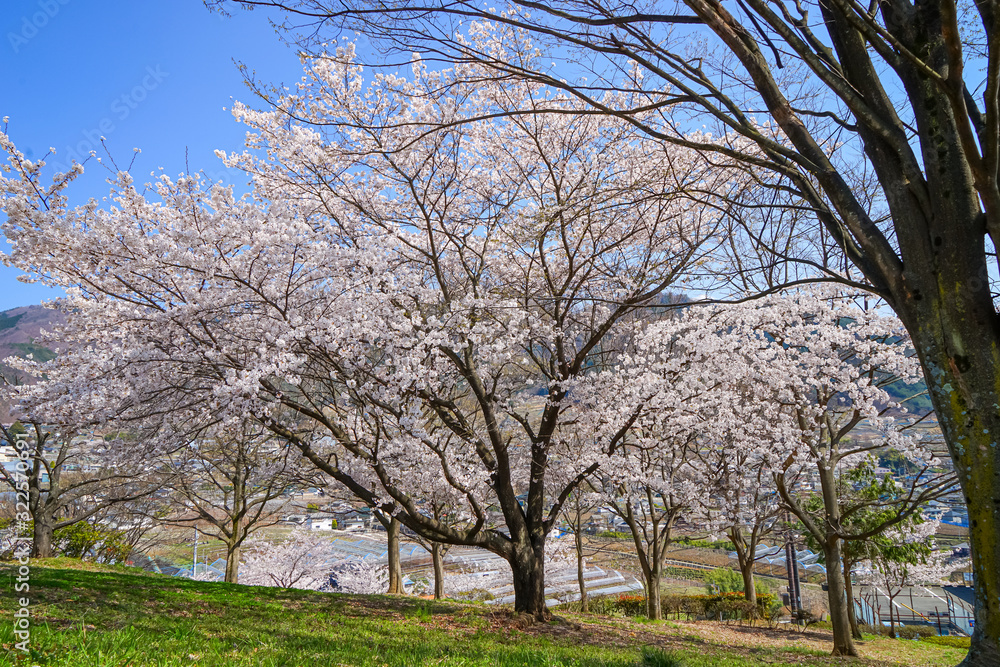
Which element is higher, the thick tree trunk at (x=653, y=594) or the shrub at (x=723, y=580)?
the thick tree trunk at (x=653, y=594)

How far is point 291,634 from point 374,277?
415 cm

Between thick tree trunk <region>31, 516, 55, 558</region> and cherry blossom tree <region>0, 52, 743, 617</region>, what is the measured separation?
300 inches

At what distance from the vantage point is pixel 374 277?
717 cm

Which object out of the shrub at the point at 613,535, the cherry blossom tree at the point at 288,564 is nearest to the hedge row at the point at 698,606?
the cherry blossom tree at the point at 288,564

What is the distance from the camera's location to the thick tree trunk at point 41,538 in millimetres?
13855

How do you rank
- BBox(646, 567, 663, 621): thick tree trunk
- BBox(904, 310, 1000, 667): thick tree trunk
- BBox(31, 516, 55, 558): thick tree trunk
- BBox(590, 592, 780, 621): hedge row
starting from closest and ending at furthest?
BBox(904, 310, 1000, 667): thick tree trunk → BBox(31, 516, 55, 558): thick tree trunk → BBox(646, 567, 663, 621): thick tree trunk → BBox(590, 592, 780, 621): hedge row

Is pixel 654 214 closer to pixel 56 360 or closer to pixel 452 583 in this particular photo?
pixel 56 360

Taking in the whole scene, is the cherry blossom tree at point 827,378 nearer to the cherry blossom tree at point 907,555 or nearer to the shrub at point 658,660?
the shrub at point 658,660

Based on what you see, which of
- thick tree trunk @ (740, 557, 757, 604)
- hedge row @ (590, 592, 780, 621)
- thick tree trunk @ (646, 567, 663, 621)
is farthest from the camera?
hedge row @ (590, 592, 780, 621)

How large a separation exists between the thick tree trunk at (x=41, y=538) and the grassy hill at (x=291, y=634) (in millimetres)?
7763

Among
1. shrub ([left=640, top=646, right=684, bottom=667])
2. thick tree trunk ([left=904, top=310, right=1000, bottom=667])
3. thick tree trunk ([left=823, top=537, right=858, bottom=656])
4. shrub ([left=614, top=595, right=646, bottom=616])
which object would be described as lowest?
shrub ([left=614, top=595, right=646, bottom=616])

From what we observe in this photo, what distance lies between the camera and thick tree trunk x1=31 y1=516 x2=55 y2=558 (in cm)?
1386

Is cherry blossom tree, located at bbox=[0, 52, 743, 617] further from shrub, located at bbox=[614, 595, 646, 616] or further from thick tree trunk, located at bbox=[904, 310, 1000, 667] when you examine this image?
shrub, located at bbox=[614, 595, 646, 616]

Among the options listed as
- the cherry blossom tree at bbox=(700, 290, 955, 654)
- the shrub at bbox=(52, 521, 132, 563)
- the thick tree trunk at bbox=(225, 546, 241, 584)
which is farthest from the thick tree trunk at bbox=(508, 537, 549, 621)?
the shrub at bbox=(52, 521, 132, 563)
